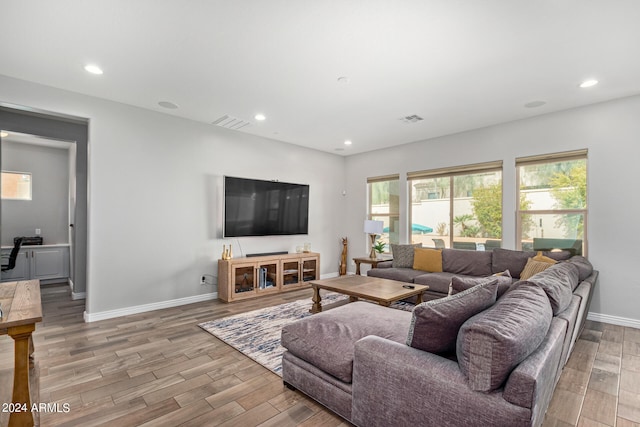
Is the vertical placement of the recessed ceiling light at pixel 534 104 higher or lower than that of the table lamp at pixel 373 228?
higher

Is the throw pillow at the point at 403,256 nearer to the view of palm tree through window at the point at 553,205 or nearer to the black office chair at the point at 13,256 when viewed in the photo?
the view of palm tree through window at the point at 553,205

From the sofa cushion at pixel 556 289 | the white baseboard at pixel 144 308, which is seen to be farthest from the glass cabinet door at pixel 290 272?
the sofa cushion at pixel 556 289

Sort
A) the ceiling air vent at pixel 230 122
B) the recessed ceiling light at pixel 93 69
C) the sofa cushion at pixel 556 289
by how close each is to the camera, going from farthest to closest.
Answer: the ceiling air vent at pixel 230 122
the recessed ceiling light at pixel 93 69
the sofa cushion at pixel 556 289

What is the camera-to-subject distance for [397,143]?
19.1ft

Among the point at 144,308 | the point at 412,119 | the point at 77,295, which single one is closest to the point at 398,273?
the point at 412,119

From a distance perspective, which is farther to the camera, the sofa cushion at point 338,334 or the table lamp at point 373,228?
the table lamp at point 373,228

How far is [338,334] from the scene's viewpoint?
208cm

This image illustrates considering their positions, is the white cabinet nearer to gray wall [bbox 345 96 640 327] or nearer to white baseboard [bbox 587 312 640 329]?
gray wall [bbox 345 96 640 327]

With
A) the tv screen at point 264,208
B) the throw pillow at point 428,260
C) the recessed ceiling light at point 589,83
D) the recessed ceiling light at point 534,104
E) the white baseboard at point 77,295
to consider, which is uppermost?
the recessed ceiling light at point 589,83

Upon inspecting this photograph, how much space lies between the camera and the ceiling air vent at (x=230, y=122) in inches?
176

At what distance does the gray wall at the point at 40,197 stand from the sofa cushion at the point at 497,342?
285 inches

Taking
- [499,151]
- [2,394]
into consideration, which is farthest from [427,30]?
[2,394]

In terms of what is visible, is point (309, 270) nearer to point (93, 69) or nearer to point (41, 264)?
point (93, 69)

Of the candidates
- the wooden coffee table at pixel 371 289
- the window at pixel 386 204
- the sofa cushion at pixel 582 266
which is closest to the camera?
the sofa cushion at pixel 582 266
